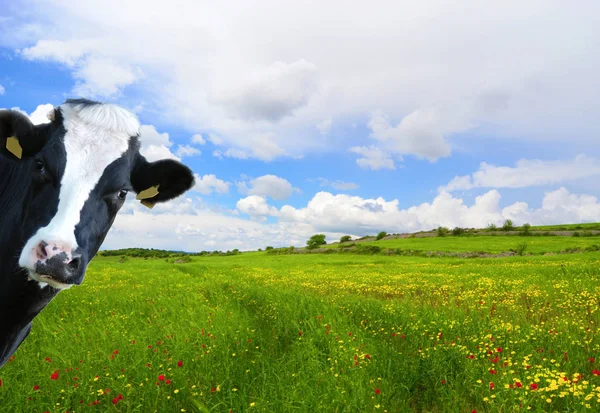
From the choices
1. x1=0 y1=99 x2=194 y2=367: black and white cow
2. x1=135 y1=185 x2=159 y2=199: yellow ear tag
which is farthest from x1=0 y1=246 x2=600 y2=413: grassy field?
x1=135 y1=185 x2=159 y2=199: yellow ear tag

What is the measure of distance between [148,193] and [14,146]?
→ 1.40 m

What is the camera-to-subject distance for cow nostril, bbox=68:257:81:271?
3.07 metres

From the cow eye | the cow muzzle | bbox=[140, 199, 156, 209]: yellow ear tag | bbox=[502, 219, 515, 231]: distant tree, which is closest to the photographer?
the cow muzzle

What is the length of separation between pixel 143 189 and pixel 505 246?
59785 millimetres

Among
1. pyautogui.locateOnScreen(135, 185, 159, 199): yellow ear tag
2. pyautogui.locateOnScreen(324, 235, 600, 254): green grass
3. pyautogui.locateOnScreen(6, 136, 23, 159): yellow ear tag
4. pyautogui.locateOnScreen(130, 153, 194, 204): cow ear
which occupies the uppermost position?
pyautogui.locateOnScreen(6, 136, 23, 159): yellow ear tag

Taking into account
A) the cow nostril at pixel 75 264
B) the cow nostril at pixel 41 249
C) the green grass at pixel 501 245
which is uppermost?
the cow nostril at pixel 41 249

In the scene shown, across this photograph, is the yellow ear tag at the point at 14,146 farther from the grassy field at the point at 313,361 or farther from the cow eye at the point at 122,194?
the grassy field at the point at 313,361

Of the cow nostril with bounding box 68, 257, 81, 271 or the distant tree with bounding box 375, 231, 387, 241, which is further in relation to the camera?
the distant tree with bounding box 375, 231, 387, 241

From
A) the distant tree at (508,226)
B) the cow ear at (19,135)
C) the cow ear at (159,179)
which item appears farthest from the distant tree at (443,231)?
the cow ear at (19,135)

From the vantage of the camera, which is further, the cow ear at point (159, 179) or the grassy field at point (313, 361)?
the grassy field at point (313, 361)

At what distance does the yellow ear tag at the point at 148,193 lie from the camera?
15.0 feet

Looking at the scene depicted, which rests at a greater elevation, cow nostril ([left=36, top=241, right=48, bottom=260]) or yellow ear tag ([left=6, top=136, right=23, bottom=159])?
yellow ear tag ([left=6, top=136, right=23, bottom=159])

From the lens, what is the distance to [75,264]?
3.12 meters

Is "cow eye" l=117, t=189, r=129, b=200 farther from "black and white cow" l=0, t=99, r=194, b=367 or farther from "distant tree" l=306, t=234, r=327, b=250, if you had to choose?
"distant tree" l=306, t=234, r=327, b=250
